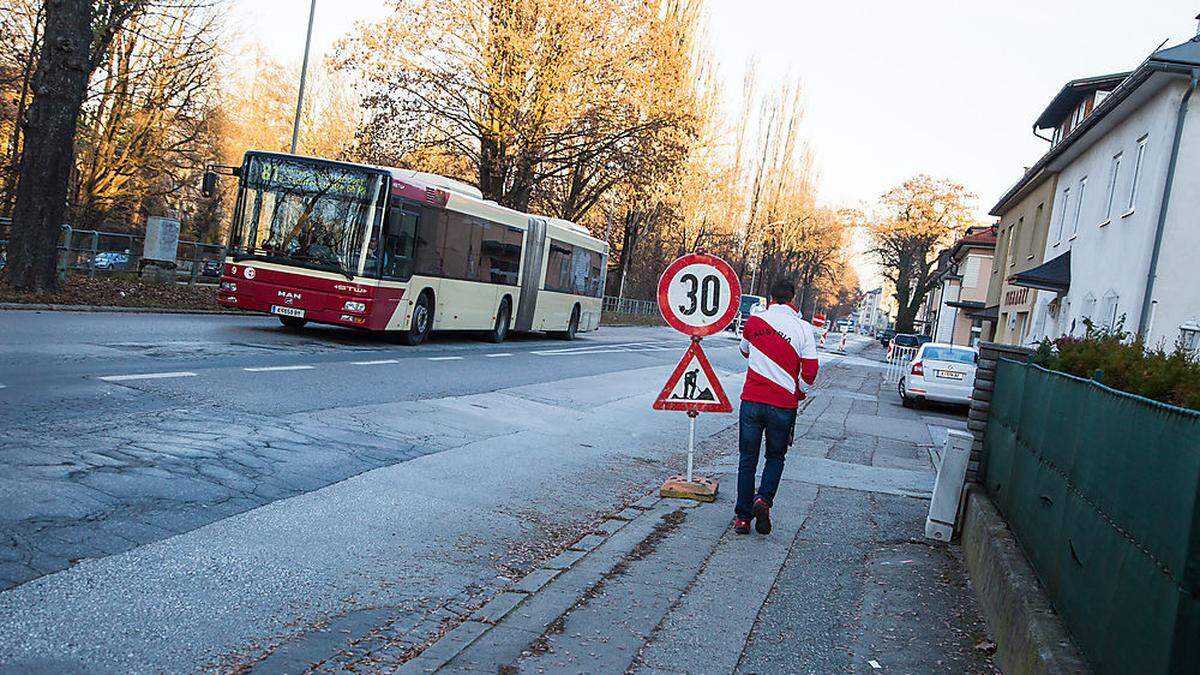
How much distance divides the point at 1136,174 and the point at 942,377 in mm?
5656

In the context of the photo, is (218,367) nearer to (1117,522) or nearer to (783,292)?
(783,292)

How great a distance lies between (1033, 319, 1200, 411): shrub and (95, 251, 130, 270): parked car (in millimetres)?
21413

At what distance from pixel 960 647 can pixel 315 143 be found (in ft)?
165

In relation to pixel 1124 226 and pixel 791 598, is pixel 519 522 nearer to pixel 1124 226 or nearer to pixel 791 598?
pixel 791 598

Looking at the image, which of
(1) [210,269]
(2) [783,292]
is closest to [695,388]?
(2) [783,292]

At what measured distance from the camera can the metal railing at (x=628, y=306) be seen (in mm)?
57594

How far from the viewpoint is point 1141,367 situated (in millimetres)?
5473

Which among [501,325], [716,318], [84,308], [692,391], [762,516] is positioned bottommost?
[84,308]

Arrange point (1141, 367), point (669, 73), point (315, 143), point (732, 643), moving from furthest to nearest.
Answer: point (315, 143)
point (669, 73)
point (1141, 367)
point (732, 643)

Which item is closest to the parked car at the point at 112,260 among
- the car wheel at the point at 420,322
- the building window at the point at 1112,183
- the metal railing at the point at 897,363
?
the car wheel at the point at 420,322

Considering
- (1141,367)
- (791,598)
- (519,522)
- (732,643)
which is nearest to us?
(732,643)

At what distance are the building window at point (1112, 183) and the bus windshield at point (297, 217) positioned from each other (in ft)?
51.8

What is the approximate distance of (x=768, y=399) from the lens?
7.38 meters

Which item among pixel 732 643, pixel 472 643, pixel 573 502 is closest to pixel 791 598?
pixel 732 643
